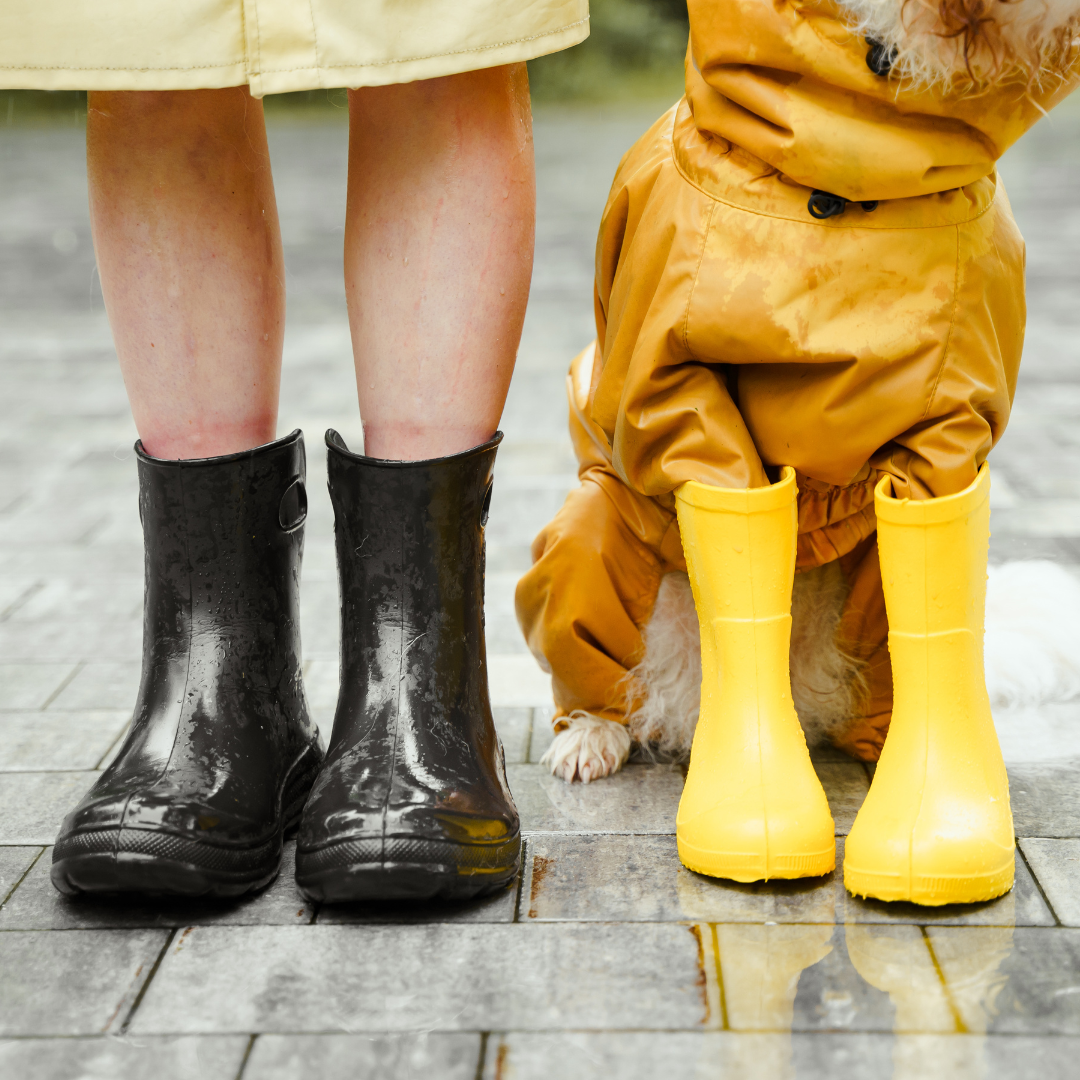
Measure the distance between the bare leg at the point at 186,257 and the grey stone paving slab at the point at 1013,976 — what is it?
3.08ft

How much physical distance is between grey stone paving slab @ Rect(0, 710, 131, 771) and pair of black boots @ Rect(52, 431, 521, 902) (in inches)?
16.5

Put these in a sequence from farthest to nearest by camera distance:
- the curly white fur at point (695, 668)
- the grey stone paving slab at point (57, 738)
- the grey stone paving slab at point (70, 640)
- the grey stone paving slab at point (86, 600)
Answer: the grey stone paving slab at point (86, 600) → the grey stone paving slab at point (70, 640) → the grey stone paving slab at point (57, 738) → the curly white fur at point (695, 668)

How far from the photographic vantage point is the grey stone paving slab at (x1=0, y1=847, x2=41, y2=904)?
4.77ft

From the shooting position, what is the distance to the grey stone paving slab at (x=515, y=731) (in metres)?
1.84

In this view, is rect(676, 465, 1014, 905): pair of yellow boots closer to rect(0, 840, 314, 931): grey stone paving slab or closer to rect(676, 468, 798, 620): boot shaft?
rect(676, 468, 798, 620): boot shaft

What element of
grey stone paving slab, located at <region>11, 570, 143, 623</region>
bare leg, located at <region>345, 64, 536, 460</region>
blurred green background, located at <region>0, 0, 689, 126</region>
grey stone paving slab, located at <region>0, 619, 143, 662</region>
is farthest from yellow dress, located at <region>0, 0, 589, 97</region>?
blurred green background, located at <region>0, 0, 689, 126</region>

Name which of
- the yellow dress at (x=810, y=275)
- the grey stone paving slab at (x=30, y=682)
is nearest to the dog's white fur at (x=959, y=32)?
the yellow dress at (x=810, y=275)

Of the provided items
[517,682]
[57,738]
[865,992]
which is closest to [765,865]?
[865,992]

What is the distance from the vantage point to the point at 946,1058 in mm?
1107

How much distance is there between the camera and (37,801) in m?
1.70

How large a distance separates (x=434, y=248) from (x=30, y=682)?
3.71ft

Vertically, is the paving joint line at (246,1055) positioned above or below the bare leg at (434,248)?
below

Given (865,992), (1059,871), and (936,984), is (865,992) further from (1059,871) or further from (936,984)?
(1059,871)

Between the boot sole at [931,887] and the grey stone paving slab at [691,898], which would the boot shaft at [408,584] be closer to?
the grey stone paving slab at [691,898]
